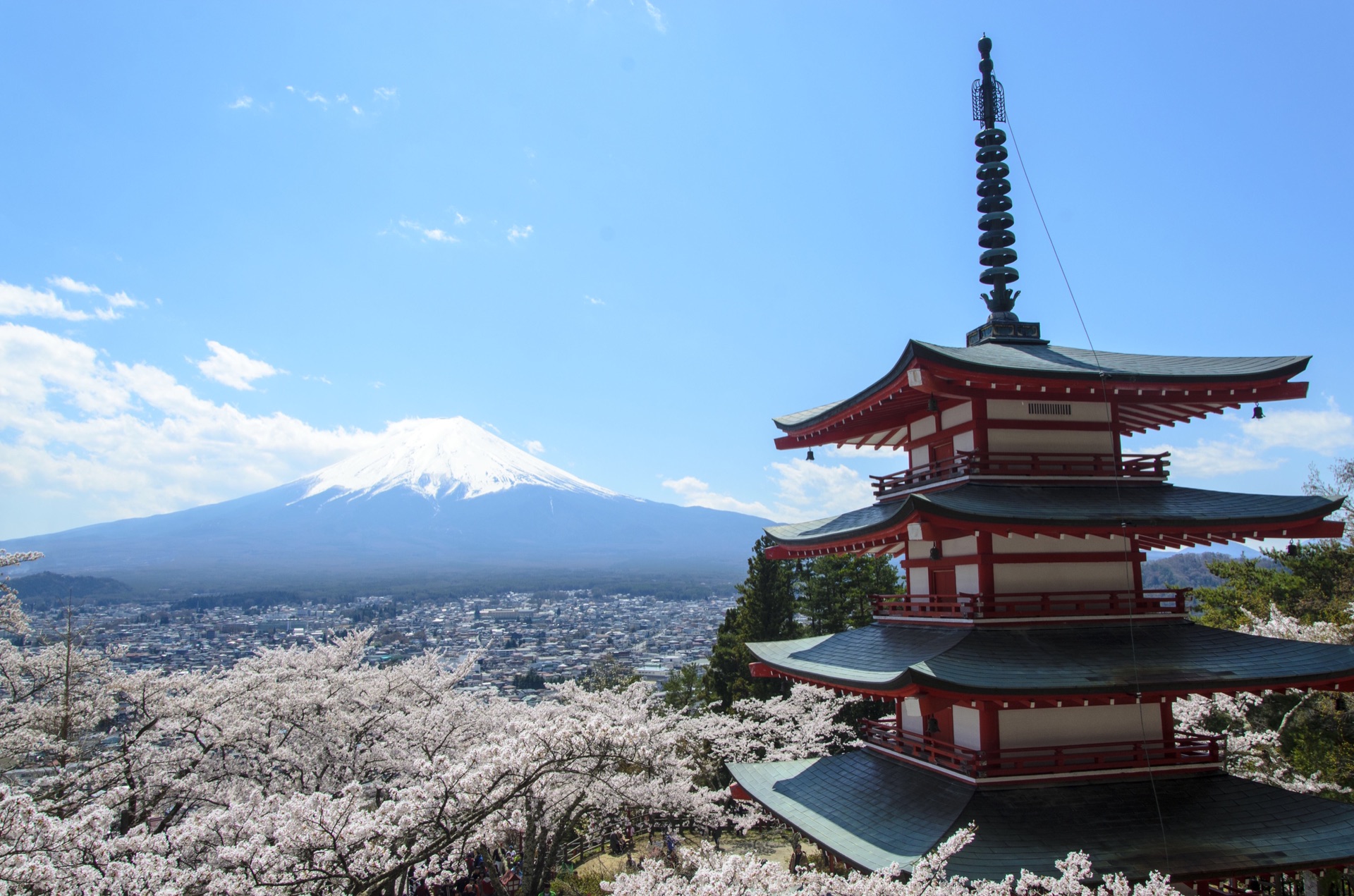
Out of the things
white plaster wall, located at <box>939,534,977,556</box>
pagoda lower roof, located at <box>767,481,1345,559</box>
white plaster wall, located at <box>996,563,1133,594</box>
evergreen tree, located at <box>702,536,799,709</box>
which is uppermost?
pagoda lower roof, located at <box>767,481,1345,559</box>

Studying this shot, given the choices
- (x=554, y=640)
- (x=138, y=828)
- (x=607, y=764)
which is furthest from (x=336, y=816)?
(x=554, y=640)

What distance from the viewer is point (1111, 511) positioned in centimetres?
898

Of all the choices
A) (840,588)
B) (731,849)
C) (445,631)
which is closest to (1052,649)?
(731,849)

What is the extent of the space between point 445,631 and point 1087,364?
60.5m

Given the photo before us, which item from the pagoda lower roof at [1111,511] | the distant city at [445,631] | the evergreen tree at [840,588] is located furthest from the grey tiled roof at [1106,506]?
the evergreen tree at [840,588]

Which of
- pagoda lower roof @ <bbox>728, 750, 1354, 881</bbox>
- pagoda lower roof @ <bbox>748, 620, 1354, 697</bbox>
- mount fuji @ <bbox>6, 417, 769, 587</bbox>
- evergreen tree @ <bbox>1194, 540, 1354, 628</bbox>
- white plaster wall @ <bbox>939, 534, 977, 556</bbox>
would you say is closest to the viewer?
pagoda lower roof @ <bbox>728, 750, 1354, 881</bbox>

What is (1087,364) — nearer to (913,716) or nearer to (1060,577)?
(1060,577)

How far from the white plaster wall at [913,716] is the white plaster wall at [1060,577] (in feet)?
6.58

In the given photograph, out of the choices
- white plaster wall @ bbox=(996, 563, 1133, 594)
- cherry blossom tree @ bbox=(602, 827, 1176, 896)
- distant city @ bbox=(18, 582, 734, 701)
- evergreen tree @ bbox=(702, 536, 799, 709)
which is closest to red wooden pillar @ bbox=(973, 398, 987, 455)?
white plaster wall @ bbox=(996, 563, 1133, 594)

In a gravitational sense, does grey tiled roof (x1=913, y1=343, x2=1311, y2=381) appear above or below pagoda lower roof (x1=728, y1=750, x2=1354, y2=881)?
above

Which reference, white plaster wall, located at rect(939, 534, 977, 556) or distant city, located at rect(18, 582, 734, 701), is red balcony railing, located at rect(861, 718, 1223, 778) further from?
distant city, located at rect(18, 582, 734, 701)

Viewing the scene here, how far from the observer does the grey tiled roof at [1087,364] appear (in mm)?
8906

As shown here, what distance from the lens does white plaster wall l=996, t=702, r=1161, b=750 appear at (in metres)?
8.70

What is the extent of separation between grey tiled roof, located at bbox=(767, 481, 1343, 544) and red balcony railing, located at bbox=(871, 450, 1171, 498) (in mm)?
151
